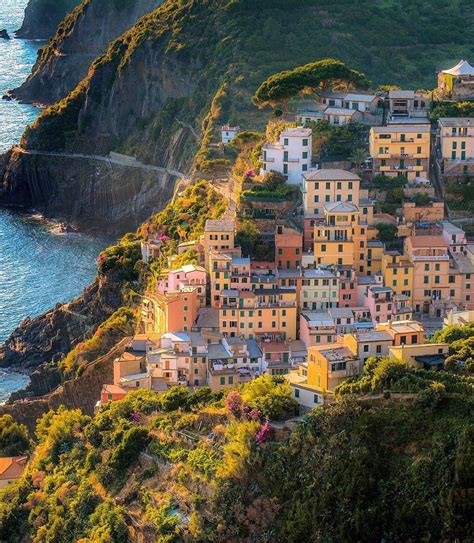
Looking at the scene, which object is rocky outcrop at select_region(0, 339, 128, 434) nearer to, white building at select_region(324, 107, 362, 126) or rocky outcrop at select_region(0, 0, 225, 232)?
white building at select_region(324, 107, 362, 126)

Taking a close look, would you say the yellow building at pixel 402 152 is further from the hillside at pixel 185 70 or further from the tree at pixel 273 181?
the hillside at pixel 185 70

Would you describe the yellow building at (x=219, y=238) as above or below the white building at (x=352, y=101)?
below

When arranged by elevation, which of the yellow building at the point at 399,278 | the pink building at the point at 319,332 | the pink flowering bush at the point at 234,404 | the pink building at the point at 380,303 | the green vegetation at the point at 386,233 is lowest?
the pink flowering bush at the point at 234,404

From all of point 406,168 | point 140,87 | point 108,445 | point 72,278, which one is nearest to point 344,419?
point 108,445

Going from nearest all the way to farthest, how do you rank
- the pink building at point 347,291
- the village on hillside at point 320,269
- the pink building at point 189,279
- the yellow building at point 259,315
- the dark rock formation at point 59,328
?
the village on hillside at point 320,269
the yellow building at point 259,315
the pink building at point 347,291
the pink building at point 189,279
the dark rock formation at point 59,328

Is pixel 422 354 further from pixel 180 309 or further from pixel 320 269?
pixel 180 309

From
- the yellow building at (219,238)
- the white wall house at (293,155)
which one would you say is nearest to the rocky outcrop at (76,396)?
the yellow building at (219,238)

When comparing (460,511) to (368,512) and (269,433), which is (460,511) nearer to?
(368,512)

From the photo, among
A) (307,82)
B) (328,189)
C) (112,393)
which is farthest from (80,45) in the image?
(112,393)
